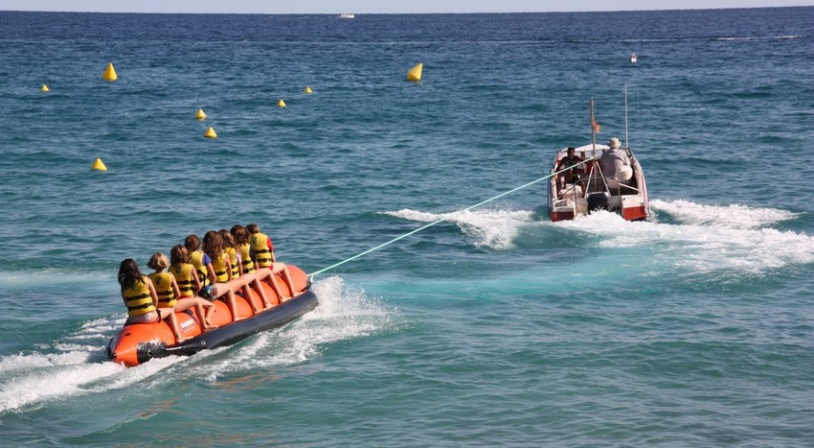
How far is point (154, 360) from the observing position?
44.2 feet

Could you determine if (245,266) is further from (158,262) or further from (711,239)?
(711,239)

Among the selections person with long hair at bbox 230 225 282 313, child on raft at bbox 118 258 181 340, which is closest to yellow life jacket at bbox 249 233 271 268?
person with long hair at bbox 230 225 282 313

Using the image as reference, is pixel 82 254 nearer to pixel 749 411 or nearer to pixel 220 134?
pixel 749 411

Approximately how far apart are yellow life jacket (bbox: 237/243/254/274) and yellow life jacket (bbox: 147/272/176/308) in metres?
1.51

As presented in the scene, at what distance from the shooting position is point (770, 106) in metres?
41.2

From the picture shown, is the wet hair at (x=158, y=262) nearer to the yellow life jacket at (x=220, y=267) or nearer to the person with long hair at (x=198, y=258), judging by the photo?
the person with long hair at (x=198, y=258)

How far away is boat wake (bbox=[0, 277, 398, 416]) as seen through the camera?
12945mm

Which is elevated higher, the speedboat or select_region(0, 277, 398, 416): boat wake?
the speedboat

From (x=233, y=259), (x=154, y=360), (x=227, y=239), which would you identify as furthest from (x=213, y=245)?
(x=154, y=360)

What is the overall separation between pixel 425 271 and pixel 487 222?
3740mm

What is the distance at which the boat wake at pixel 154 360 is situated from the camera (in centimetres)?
1295

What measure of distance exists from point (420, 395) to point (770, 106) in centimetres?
3155

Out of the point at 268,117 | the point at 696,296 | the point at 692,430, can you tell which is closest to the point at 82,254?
the point at 696,296

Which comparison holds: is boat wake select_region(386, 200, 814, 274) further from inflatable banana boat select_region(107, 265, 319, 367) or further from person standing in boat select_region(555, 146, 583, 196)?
inflatable banana boat select_region(107, 265, 319, 367)
